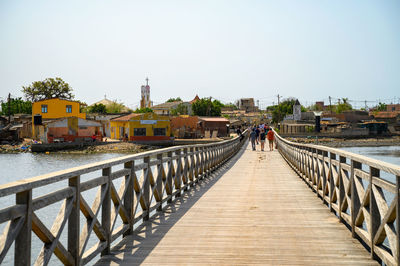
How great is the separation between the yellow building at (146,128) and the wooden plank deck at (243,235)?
56.0 metres

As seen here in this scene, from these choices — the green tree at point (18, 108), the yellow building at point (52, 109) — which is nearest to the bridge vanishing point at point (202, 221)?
the yellow building at point (52, 109)

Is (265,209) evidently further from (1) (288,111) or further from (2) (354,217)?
(1) (288,111)

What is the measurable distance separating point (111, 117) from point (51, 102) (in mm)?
12776

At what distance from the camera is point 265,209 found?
27.0 feet

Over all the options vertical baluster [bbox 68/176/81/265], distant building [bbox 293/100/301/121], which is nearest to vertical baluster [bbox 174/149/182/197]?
vertical baluster [bbox 68/176/81/265]

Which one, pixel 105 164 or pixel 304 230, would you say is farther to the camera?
pixel 304 230

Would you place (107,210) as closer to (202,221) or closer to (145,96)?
(202,221)

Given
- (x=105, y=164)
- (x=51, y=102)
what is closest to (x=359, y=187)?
(x=105, y=164)

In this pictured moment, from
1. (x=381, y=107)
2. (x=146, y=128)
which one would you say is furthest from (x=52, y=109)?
(x=381, y=107)

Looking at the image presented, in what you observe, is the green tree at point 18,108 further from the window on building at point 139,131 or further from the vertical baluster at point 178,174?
the vertical baluster at point 178,174

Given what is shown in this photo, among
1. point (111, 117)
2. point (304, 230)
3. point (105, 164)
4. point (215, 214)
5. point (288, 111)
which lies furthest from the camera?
point (288, 111)

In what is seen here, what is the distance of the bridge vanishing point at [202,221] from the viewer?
3.51 meters

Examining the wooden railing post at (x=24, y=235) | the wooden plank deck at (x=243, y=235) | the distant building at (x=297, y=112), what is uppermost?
the distant building at (x=297, y=112)

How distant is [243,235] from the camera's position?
19.9 ft
